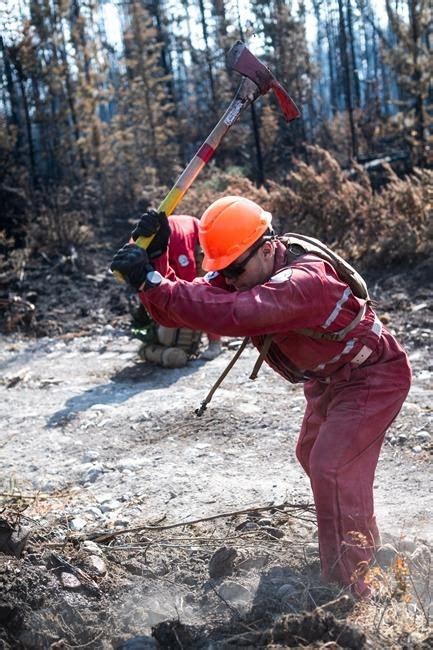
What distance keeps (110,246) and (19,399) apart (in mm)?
8741

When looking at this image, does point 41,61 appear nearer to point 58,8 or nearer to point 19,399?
point 58,8

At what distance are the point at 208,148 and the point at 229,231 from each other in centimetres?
82

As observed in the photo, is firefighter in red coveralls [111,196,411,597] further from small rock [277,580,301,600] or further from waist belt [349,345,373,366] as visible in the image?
small rock [277,580,301,600]

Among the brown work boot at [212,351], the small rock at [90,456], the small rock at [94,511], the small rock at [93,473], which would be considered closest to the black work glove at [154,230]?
the small rock at [94,511]

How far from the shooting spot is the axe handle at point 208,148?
11.8 ft

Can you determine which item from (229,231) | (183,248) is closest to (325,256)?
(229,231)

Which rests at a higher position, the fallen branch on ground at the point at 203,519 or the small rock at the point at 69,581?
the small rock at the point at 69,581

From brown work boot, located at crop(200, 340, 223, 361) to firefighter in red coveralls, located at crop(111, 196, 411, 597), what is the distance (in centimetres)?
430

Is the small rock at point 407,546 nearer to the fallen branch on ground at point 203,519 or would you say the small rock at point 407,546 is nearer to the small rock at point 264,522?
the fallen branch on ground at point 203,519

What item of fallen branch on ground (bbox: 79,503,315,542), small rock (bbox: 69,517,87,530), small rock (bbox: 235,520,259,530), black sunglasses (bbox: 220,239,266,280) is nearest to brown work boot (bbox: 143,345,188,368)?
small rock (bbox: 69,517,87,530)

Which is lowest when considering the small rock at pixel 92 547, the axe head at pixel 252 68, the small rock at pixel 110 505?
the small rock at pixel 110 505

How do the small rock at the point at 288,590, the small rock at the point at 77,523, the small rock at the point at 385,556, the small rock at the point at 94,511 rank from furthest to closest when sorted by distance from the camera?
1. the small rock at the point at 94,511
2. the small rock at the point at 77,523
3. the small rock at the point at 385,556
4. the small rock at the point at 288,590

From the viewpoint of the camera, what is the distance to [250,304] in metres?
2.91

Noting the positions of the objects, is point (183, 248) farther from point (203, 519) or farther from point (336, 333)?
point (336, 333)
